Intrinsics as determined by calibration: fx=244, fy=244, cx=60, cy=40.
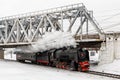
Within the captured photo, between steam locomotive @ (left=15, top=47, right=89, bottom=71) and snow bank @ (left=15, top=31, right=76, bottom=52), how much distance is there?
75 centimetres

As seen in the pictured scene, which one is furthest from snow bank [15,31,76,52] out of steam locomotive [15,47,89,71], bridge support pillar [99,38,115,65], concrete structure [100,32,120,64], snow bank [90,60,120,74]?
snow bank [90,60,120,74]

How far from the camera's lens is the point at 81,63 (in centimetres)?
2747

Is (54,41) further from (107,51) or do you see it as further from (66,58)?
(107,51)

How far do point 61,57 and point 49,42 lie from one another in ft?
14.8

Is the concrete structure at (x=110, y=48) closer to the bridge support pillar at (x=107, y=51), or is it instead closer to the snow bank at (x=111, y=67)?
the bridge support pillar at (x=107, y=51)

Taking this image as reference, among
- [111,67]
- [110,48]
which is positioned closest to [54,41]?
[110,48]

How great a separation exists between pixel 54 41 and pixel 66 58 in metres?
4.55

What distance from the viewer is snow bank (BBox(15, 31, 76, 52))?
3109 cm

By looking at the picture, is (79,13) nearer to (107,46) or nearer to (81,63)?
(107,46)

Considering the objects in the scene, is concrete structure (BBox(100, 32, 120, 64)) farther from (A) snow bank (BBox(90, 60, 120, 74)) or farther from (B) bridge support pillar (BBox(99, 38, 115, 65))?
(A) snow bank (BBox(90, 60, 120, 74))

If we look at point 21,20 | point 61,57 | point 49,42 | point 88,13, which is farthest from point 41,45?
point 21,20

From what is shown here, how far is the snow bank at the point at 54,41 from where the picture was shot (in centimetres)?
3109

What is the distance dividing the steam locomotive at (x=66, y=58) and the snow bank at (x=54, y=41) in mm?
754

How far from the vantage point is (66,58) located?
2869cm
